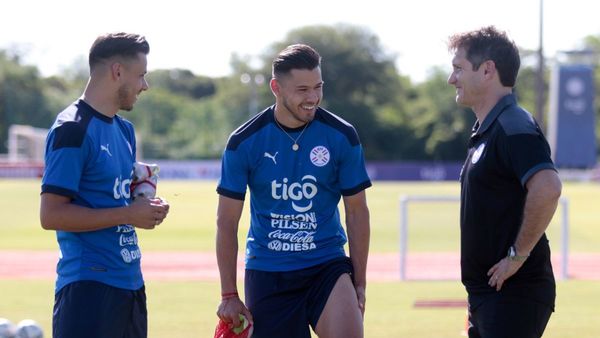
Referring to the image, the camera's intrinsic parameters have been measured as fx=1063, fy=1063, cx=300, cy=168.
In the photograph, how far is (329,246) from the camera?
20.9ft

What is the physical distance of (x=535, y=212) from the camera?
211 inches

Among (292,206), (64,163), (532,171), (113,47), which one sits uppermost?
(113,47)

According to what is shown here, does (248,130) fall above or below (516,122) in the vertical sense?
below

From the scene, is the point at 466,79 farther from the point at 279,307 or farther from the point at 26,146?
the point at 26,146

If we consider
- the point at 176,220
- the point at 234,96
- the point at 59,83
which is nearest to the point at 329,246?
the point at 176,220

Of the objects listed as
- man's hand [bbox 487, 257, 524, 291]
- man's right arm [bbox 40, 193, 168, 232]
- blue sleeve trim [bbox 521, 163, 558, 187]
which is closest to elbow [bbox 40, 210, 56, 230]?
man's right arm [bbox 40, 193, 168, 232]

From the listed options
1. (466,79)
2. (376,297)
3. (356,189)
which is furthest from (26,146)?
(466,79)

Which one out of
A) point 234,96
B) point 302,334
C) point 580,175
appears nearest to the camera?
point 302,334

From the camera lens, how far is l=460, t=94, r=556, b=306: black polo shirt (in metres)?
5.46

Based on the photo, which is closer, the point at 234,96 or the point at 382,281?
the point at 382,281

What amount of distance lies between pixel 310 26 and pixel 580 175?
4796 cm

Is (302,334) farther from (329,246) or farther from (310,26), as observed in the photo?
(310,26)

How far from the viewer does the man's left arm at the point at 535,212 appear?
5.35 m

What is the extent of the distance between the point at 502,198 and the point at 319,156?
122 centimetres
